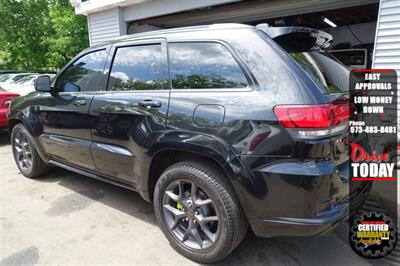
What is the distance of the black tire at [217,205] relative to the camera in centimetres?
212

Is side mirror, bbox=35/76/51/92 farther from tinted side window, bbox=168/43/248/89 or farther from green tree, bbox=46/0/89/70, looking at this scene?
green tree, bbox=46/0/89/70

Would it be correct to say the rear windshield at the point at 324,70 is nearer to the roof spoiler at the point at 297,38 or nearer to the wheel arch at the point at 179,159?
the roof spoiler at the point at 297,38

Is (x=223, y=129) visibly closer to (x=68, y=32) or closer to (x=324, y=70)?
(x=324, y=70)

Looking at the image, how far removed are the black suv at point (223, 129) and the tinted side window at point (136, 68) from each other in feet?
0.03

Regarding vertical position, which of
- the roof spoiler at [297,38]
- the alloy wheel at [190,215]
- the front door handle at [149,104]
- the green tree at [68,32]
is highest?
the green tree at [68,32]

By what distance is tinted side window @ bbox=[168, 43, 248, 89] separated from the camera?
84.6 inches

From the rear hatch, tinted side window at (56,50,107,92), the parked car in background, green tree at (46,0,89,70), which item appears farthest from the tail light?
green tree at (46,0,89,70)

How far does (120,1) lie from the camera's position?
27.2 ft

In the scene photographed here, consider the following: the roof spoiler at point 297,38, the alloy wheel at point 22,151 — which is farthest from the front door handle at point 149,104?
the alloy wheel at point 22,151

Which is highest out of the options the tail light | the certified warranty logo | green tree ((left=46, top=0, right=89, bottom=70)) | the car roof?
green tree ((left=46, top=0, right=89, bottom=70))

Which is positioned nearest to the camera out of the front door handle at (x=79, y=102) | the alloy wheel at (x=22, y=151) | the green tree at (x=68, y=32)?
the front door handle at (x=79, y=102)

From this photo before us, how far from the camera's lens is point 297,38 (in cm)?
231

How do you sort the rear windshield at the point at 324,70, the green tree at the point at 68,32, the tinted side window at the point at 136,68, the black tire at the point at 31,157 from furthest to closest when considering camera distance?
1. the green tree at the point at 68,32
2. the black tire at the point at 31,157
3. the tinted side window at the point at 136,68
4. the rear windshield at the point at 324,70

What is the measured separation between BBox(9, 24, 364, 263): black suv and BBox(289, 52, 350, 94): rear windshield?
0.5 inches
